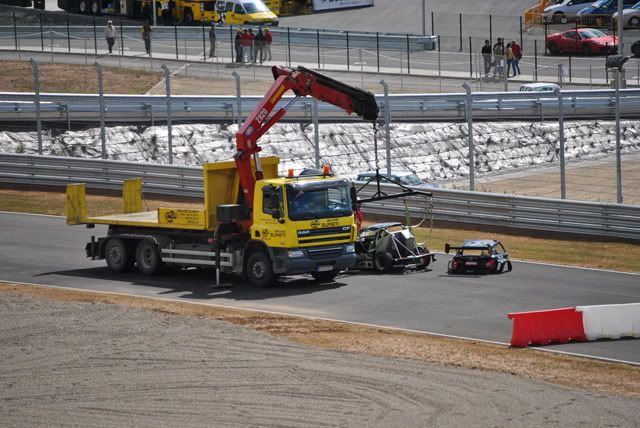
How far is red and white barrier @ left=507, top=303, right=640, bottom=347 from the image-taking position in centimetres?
1733

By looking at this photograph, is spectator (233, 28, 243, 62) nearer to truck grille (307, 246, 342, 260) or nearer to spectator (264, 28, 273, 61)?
spectator (264, 28, 273, 61)

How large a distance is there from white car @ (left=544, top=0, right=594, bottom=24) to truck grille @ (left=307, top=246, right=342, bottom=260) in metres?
42.0

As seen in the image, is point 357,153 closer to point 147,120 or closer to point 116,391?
point 147,120

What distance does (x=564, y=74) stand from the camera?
158ft

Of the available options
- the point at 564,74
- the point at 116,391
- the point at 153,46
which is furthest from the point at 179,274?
the point at 153,46

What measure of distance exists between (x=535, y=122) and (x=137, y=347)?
74.3 feet

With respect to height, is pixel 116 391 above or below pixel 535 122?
below

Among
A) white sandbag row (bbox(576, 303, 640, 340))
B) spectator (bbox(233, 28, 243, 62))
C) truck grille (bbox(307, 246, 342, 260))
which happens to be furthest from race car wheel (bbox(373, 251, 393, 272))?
spectator (bbox(233, 28, 243, 62))

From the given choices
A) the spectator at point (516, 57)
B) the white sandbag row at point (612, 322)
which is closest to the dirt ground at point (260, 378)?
the white sandbag row at point (612, 322)

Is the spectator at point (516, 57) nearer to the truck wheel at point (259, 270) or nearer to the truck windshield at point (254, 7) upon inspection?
the truck windshield at point (254, 7)

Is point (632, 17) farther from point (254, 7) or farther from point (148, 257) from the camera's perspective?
point (148, 257)

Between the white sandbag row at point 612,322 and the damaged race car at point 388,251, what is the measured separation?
19.4 feet

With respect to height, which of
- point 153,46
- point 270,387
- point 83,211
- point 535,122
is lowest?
point 270,387

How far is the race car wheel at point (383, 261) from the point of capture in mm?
22922
